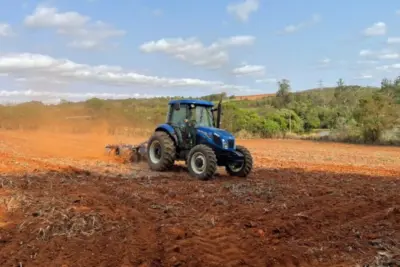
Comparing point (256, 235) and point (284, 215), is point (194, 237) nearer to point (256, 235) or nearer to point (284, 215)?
point (256, 235)

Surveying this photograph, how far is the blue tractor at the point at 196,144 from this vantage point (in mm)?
11859

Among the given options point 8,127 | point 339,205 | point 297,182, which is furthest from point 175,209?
point 8,127

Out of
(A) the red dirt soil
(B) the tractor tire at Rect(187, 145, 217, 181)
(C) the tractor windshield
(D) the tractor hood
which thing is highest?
(C) the tractor windshield

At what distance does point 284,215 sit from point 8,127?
2668 centimetres

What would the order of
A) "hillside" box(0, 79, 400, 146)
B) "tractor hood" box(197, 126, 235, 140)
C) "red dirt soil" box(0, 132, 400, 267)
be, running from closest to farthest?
"red dirt soil" box(0, 132, 400, 267), "tractor hood" box(197, 126, 235, 140), "hillside" box(0, 79, 400, 146)

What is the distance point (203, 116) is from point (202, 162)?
1.74m

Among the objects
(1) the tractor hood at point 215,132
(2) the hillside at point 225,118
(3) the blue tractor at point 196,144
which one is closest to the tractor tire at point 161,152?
(3) the blue tractor at point 196,144

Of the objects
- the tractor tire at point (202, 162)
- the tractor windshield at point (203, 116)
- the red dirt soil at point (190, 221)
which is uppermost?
the tractor windshield at point (203, 116)

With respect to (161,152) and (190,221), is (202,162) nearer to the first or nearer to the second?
(161,152)

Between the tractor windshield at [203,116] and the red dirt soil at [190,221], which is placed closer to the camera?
the red dirt soil at [190,221]

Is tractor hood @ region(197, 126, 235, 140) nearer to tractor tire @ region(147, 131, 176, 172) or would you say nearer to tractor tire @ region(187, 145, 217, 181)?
tractor tire @ region(187, 145, 217, 181)

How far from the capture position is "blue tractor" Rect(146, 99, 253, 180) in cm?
1186

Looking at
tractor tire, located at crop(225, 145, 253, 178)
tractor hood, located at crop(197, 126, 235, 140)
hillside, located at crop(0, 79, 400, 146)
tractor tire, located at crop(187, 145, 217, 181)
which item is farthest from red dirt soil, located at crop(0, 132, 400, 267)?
hillside, located at crop(0, 79, 400, 146)

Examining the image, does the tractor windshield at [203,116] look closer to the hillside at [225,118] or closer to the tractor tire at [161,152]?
the tractor tire at [161,152]
